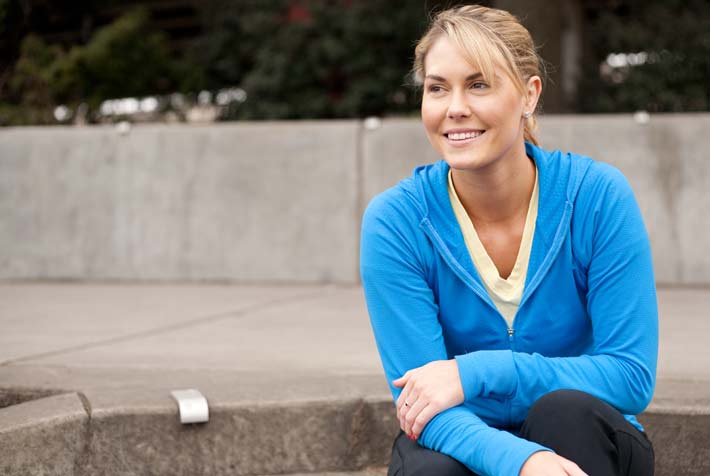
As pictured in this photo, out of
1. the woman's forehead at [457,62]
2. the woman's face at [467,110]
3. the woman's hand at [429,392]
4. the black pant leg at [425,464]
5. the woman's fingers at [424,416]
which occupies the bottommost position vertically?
the black pant leg at [425,464]

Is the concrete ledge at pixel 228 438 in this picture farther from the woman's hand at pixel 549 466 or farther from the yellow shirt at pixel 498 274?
the woman's hand at pixel 549 466

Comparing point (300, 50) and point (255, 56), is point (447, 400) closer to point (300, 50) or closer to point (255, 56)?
point (300, 50)

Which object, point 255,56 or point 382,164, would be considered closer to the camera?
point 382,164

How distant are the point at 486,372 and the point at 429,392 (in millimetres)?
140

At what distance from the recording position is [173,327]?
4.46m

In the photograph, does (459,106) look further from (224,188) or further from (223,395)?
(224,188)

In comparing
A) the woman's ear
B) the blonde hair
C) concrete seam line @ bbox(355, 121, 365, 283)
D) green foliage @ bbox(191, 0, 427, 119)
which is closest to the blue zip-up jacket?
the woman's ear

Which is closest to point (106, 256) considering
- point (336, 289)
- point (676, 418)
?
point (336, 289)

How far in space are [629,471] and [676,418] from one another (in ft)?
2.23

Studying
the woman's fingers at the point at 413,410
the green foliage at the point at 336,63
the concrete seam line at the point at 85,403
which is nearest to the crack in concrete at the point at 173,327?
the concrete seam line at the point at 85,403

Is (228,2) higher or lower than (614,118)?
higher

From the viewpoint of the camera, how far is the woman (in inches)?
88.0

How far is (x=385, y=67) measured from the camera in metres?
10.1

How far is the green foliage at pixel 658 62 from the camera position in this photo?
25.9ft
